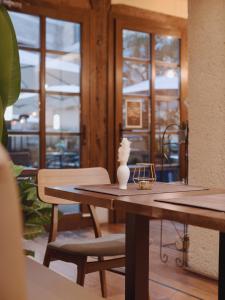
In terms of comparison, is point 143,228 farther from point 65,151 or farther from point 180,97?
point 180,97

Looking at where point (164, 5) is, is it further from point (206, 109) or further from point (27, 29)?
point (206, 109)

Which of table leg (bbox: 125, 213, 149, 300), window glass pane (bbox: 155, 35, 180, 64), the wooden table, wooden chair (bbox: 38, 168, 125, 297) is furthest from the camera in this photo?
window glass pane (bbox: 155, 35, 180, 64)

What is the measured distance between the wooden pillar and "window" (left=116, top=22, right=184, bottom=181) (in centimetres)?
17

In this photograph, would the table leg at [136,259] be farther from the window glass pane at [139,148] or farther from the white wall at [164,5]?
the white wall at [164,5]

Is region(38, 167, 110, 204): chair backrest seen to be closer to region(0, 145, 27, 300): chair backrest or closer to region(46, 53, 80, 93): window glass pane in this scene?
region(0, 145, 27, 300): chair backrest

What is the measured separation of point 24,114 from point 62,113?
0.44 m

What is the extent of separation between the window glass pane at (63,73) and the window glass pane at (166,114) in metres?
1.11

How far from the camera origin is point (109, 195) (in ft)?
5.99

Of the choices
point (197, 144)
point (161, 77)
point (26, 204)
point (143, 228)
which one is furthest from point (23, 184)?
point (161, 77)

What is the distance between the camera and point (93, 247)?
2.23 m

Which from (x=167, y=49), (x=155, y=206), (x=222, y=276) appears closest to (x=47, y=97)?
(x=167, y=49)

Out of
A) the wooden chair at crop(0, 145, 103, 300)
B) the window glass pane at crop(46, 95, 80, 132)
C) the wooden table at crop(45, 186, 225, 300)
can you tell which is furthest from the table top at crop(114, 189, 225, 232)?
the window glass pane at crop(46, 95, 80, 132)

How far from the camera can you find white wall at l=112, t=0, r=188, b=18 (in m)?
5.32

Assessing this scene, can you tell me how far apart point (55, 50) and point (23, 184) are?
2.95m
